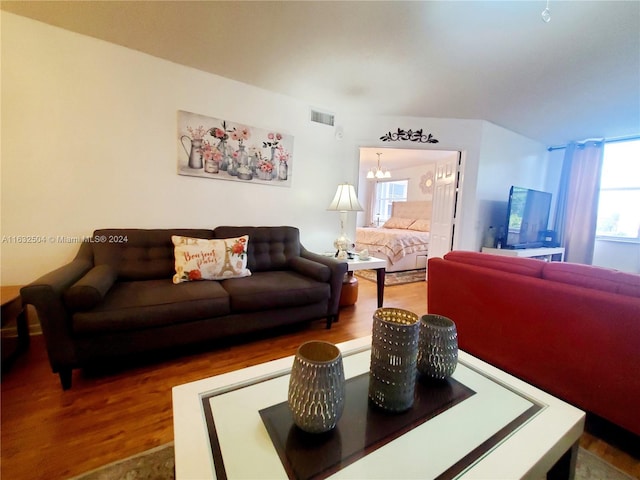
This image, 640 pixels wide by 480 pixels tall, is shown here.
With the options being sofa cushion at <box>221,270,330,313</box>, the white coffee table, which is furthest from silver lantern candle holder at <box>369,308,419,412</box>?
sofa cushion at <box>221,270,330,313</box>

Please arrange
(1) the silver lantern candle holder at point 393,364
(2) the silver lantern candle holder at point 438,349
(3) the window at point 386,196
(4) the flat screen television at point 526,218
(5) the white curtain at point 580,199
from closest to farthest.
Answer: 1. (1) the silver lantern candle holder at point 393,364
2. (2) the silver lantern candle holder at point 438,349
3. (4) the flat screen television at point 526,218
4. (5) the white curtain at point 580,199
5. (3) the window at point 386,196

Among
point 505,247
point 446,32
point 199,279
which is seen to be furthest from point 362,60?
point 505,247

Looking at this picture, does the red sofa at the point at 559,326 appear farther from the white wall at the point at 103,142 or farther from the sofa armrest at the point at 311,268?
the white wall at the point at 103,142

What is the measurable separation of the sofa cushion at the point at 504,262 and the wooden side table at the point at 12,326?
2.88 metres

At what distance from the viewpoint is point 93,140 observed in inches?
83.7

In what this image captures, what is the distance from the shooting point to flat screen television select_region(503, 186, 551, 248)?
12.6 feet

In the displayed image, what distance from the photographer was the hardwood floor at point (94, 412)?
1.09 meters

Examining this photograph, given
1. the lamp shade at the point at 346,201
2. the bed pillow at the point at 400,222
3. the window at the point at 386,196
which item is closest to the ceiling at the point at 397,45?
the lamp shade at the point at 346,201

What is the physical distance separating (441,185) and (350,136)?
1.70 m

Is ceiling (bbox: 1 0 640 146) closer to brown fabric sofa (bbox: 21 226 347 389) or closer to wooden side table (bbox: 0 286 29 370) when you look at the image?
brown fabric sofa (bbox: 21 226 347 389)

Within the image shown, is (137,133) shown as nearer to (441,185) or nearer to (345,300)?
(345,300)

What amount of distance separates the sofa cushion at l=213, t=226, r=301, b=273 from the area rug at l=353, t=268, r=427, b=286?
1.79 meters

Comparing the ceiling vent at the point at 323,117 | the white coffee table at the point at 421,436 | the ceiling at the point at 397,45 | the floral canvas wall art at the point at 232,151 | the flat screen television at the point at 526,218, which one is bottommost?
the white coffee table at the point at 421,436

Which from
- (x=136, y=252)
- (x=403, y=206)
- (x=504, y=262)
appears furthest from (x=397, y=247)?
(x=136, y=252)
